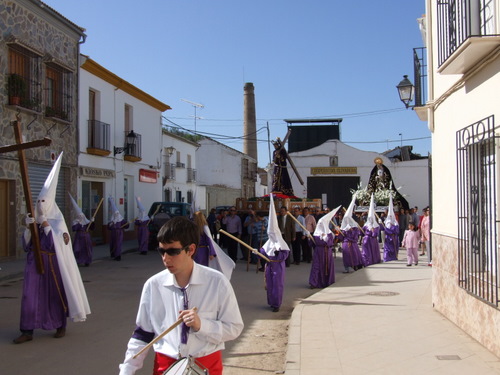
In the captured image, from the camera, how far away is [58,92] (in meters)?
19.2

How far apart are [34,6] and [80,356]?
1405cm

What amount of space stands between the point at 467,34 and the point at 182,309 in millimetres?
4833

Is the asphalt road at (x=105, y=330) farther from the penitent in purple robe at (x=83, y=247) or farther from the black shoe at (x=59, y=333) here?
the penitent in purple robe at (x=83, y=247)

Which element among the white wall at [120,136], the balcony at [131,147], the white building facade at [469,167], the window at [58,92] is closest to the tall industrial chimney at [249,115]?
the white wall at [120,136]

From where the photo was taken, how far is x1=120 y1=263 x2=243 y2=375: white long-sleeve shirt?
3.10 meters

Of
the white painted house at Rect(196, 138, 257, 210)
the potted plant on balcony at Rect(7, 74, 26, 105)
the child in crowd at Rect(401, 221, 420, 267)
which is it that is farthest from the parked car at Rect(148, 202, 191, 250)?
the white painted house at Rect(196, 138, 257, 210)

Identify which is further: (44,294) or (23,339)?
(44,294)

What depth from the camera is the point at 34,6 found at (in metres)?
17.3

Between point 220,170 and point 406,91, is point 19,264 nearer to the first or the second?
point 406,91

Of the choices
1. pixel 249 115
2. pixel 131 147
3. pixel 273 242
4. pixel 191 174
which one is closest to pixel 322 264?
pixel 273 242

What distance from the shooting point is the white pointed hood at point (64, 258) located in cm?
743

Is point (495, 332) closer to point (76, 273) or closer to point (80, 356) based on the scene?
point (80, 356)

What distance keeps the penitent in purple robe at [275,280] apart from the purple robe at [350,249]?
5.21 m

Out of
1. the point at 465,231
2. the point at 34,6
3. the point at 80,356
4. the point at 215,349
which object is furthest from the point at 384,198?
the point at 215,349
